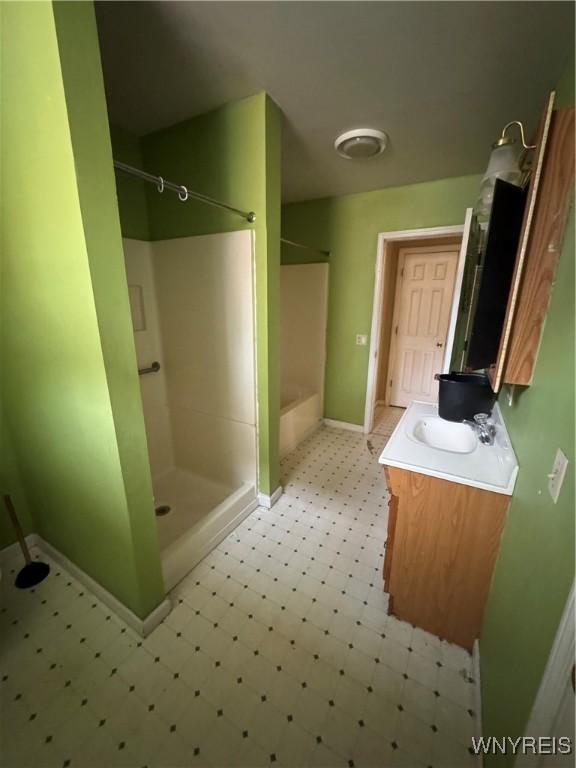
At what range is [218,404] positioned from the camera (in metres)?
2.12

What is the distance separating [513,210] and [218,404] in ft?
6.01

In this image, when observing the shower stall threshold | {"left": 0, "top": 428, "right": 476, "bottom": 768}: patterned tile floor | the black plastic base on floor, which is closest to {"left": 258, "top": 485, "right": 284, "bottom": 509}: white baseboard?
the shower stall threshold

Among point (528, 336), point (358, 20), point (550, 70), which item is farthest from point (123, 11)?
point (528, 336)

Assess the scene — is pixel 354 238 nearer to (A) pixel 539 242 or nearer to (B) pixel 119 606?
(A) pixel 539 242

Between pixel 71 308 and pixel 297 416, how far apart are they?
7.43ft

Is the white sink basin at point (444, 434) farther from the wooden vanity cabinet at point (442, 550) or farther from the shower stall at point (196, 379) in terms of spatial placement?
the shower stall at point (196, 379)

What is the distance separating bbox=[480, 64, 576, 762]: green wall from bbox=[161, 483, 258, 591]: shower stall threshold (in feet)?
4.47

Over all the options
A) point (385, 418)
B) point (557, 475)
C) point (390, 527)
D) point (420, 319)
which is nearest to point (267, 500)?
point (390, 527)

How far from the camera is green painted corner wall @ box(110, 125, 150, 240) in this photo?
1.84 metres

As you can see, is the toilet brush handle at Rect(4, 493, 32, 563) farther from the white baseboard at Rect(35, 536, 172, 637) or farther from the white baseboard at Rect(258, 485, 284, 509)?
the white baseboard at Rect(258, 485, 284, 509)

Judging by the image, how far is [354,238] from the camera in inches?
117

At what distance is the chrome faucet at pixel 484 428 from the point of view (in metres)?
1.38

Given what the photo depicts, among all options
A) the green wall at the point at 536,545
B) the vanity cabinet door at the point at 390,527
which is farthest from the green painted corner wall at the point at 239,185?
the green wall at the point at 536,545

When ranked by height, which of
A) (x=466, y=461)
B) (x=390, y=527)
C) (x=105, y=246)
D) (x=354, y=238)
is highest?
(x=354, y=238)
